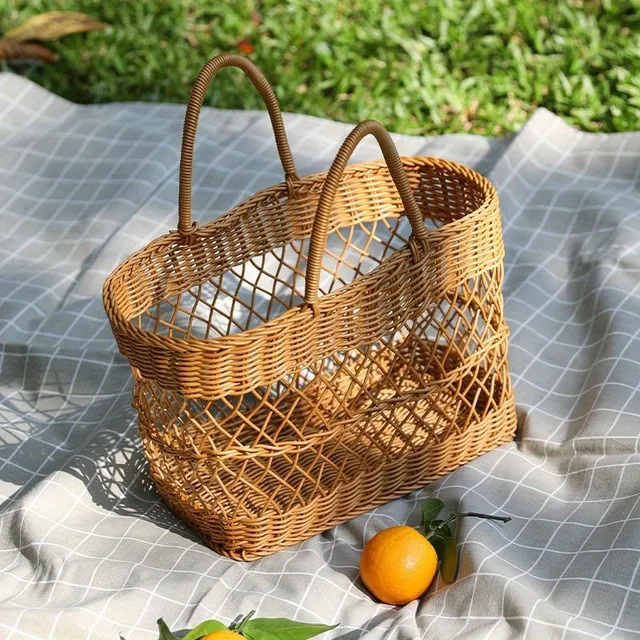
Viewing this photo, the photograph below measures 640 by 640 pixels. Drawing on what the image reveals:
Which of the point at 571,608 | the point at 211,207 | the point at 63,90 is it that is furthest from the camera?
the point at 63,90

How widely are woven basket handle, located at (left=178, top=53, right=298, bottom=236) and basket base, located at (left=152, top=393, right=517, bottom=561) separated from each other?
1.53ft

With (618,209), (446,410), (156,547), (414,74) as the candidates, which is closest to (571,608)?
(446,410)

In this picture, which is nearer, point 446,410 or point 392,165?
point 392,165

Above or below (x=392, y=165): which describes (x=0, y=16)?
below

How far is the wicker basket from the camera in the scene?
4.47ft

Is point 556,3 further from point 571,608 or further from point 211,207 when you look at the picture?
point 571,608

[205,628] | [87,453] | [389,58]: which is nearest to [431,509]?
[205,628]

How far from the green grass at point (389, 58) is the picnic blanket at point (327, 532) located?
0.32 meters

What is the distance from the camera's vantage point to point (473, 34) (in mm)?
3072

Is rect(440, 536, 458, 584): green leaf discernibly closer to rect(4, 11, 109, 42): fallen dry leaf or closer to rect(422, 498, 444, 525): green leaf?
rect(422, 498, 444, 525): green leaf

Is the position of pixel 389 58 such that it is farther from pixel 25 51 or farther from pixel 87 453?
pixel 87 453

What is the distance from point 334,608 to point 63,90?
2371 mm

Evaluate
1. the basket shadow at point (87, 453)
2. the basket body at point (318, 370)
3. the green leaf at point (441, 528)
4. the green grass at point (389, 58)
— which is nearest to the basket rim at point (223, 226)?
the basket body at point (318, 370)

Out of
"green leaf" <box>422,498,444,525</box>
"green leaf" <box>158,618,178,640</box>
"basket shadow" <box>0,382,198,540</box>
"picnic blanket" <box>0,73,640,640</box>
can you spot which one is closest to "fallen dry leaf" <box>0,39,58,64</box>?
"picnic blanket" <box>0,73,640,640</box>
